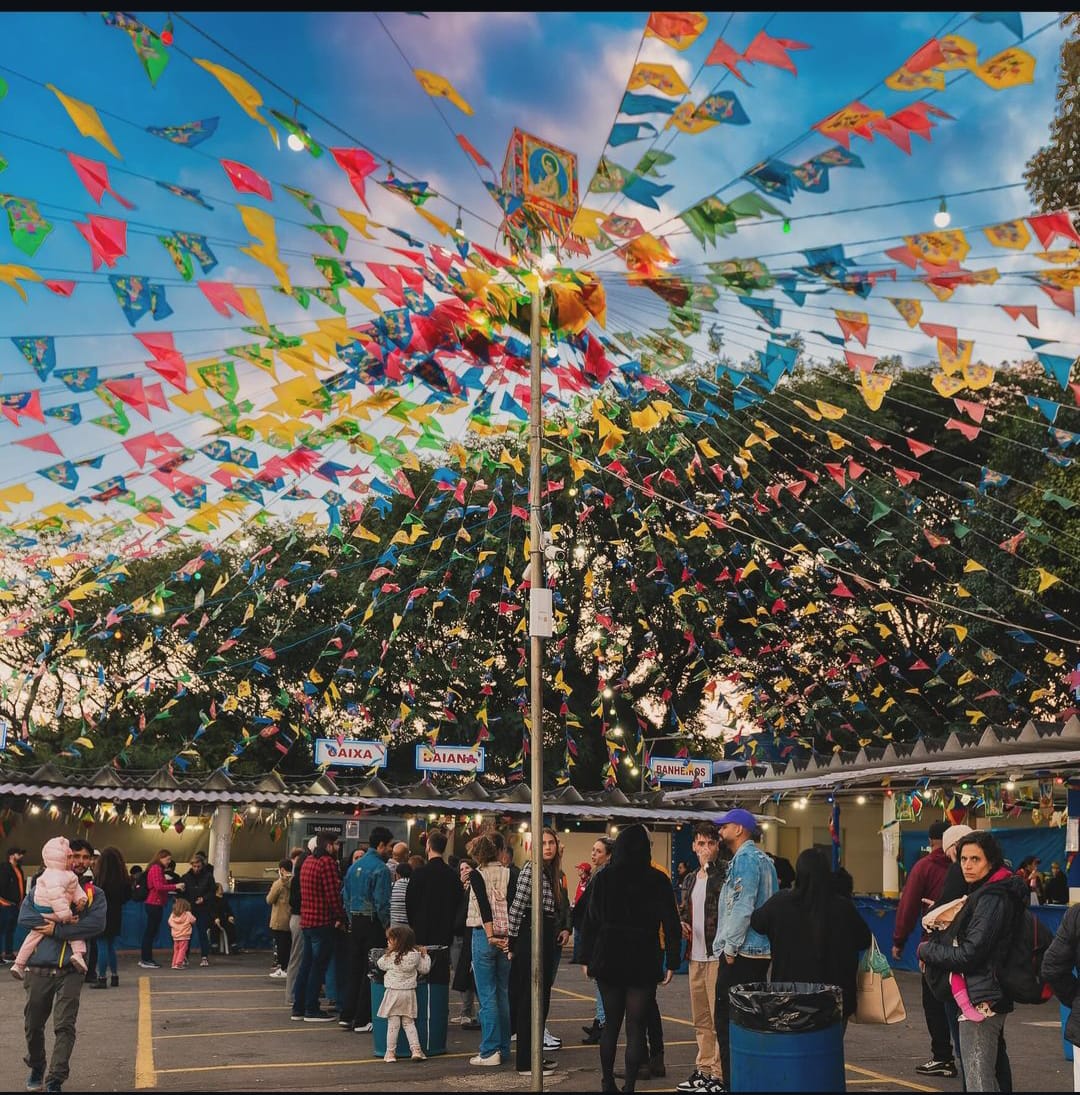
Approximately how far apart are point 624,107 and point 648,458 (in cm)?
1673

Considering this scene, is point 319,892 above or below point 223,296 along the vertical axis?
below

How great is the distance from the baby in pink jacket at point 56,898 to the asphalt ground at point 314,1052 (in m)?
1.04

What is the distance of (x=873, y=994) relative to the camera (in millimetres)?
7082

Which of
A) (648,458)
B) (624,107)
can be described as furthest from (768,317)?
A: (648,458)

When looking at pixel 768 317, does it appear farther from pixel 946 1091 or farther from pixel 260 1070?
pixel 260 1070

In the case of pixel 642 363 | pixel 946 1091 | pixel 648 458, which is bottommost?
pixel 946 1091

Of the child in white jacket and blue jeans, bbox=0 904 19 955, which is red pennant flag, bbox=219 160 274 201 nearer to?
the child in white jacket

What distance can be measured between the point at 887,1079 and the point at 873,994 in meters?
1.96

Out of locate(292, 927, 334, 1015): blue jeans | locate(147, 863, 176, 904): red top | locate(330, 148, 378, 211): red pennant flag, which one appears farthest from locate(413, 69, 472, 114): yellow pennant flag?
locate(147, 863, 176, 904): red top

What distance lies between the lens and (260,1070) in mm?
8820

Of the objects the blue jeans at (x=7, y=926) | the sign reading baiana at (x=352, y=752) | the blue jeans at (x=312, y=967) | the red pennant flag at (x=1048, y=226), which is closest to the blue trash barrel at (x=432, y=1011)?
the blue jeans at (x=312, y=967)

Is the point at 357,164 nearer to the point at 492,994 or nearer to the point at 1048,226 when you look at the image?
the point at 1048,226

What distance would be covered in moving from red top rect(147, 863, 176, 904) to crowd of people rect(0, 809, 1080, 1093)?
672 cm

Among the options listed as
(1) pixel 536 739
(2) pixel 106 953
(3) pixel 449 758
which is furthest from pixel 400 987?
(3) pixel 449 758
